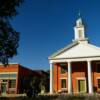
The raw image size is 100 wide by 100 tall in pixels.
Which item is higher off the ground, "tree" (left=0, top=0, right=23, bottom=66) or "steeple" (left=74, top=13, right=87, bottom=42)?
"steeple" (left=74, top=13, right=87, bottom=42)

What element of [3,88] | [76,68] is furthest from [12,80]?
[76,68]

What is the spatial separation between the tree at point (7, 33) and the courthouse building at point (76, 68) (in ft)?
69.9

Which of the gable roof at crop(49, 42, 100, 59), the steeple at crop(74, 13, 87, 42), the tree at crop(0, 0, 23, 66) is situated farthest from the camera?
the steeple at crop(74, 13, 87, 42)

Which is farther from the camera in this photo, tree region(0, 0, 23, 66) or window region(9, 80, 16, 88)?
window region(9, 80, 16, 88)

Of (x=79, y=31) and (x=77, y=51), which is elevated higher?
(x=79, y=31)

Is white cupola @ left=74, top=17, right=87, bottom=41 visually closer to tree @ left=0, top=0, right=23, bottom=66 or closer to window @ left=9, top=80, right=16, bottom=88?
window @ left=9, top=80, right=16, bottom=88

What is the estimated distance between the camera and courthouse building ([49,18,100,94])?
44750 mm

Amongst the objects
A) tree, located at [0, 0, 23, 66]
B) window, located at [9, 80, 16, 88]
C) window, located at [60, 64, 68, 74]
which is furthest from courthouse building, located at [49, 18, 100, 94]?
tree, located at [0, 0, 23, 66]

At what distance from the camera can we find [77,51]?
46375 mm

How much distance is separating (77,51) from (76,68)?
3.33 meters

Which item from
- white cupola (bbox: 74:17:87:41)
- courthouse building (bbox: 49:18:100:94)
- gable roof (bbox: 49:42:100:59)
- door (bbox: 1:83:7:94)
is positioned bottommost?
door (bbox: 1:83:7:94)

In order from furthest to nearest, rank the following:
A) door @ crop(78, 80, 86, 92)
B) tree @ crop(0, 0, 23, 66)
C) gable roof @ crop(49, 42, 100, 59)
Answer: door @ crop(78, 80, 86, 92) → gable roof @ crop(49, 42, 100, 59) → tree @ crop(0, 0, 23, 66)

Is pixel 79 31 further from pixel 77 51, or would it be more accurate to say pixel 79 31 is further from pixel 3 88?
pixel 3 88

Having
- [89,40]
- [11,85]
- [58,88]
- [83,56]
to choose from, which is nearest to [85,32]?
[89,40]
